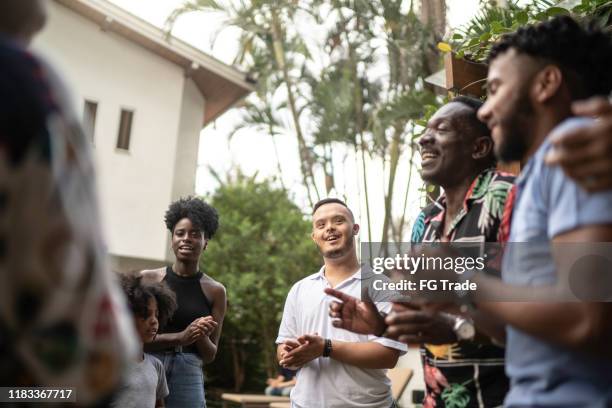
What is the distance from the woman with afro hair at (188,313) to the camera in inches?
170

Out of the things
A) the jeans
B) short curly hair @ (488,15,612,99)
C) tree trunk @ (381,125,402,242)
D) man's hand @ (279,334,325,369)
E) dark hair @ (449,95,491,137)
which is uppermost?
tree trunk @ (381,125,402,242)

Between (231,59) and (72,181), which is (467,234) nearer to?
(72,181)

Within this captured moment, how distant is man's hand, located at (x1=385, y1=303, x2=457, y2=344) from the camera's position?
1.87m

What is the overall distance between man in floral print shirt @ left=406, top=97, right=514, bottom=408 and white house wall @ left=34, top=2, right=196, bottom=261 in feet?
40.5

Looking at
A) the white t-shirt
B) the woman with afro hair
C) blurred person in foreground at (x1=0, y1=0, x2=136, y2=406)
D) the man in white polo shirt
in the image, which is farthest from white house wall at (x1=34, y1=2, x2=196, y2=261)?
blurred person in foreground at (x1=0, y1=0, x2=136, y2=406)

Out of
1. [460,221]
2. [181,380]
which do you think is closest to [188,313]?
[181,380]

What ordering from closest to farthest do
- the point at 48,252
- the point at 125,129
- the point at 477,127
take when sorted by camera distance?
1. the point at 48,252
2. the point at 477,127
3. the point at 125,129

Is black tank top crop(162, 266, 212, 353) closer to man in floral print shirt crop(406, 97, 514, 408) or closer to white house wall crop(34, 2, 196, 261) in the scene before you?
man in floral print shirt crop(406, 97, 514, 408)

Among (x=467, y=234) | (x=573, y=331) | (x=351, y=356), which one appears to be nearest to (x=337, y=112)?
(x=351, y=356)

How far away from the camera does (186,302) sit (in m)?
4.57

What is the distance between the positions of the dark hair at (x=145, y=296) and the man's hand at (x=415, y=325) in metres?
2.24

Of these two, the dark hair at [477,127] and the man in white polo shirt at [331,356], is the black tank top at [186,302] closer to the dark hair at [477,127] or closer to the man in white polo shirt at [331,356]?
the man in white polo shirt at [331,356]

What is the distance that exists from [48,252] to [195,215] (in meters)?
3.87

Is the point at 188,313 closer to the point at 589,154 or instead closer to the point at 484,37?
the point at 484,37
